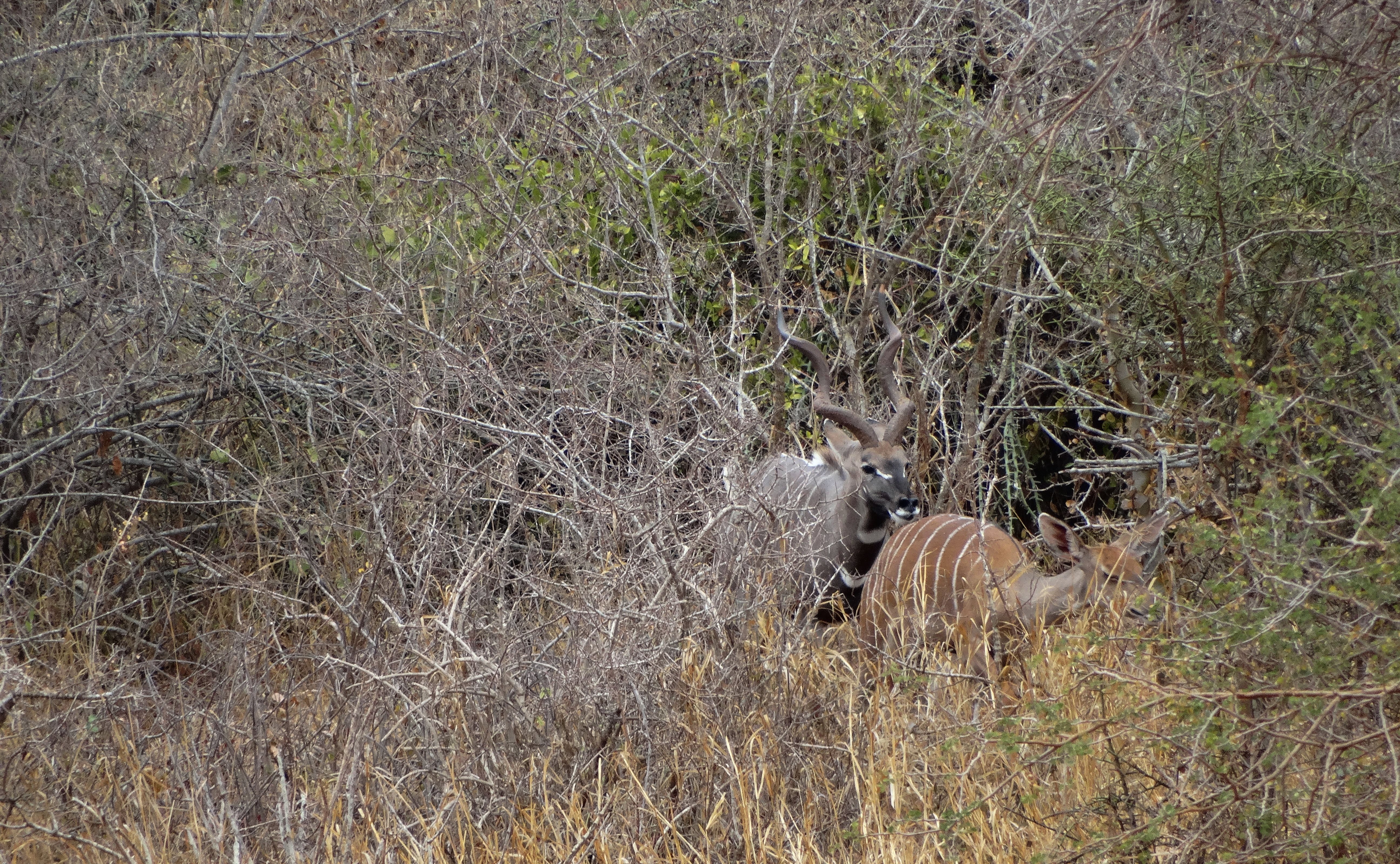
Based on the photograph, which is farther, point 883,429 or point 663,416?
point 883,429

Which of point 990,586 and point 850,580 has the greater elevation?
point 990,586

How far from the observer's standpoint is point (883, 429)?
5.60 m

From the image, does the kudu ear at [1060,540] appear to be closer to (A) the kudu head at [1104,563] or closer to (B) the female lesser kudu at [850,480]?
(A) the kudu head at [1104,563]

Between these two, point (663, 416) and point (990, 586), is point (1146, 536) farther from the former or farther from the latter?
point (663, 416)

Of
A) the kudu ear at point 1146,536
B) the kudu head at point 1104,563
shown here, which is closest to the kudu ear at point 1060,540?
the kudu head at point 1104,563

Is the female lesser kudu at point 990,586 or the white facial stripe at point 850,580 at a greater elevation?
the female lesser kudu at point 990,586

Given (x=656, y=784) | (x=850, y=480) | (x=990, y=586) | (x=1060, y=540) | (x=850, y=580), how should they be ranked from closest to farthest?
(x=656, y=784)
(x=990, y=586)
(x=1060, y=540)
(x=850, y=580)
(x=850, y=480)

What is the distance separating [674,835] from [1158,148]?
2.80 meters

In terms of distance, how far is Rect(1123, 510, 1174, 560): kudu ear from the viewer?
172 inches

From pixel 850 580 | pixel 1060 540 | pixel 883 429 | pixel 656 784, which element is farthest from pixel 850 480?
pixel 656 784

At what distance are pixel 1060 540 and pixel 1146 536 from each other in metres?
0.28

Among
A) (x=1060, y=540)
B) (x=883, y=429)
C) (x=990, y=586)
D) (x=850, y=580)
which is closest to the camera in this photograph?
(x=990, y=586)

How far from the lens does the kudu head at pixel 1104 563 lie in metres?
4.34

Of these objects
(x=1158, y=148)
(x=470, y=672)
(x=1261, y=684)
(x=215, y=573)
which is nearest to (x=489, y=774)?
(x=470, y=672)
